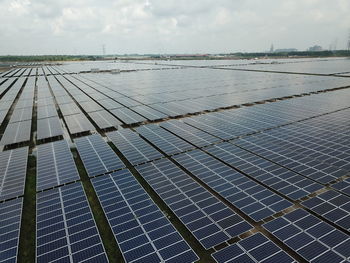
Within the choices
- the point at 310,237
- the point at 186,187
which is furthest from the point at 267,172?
the point at 186,187

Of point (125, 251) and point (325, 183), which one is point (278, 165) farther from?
point (125, 251)

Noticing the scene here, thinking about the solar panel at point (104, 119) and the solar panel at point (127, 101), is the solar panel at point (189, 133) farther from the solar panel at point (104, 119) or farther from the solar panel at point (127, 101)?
the solar panel at point (127, 101)

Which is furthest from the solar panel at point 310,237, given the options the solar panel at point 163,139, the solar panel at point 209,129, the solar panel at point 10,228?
the solar panel at point 10,228

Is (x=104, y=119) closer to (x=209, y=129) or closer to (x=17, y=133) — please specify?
(x=17, y=133)

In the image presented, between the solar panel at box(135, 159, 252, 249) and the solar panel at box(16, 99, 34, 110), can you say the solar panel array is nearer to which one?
the solar panel at box(135, 159, 252, 249)

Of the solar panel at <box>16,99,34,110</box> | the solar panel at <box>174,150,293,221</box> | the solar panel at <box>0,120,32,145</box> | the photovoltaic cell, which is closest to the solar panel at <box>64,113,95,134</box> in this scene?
the photovoltaic cell

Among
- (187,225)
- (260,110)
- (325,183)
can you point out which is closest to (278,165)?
(325,183)

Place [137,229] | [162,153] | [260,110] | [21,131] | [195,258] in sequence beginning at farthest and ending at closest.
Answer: [260,110] → [21,131] → [162,153] → [137,229] → [195,258]
